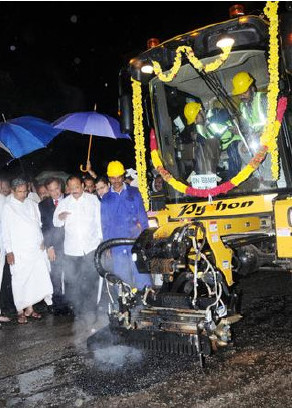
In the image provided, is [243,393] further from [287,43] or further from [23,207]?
[23,207]

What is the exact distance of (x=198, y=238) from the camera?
14.6ft

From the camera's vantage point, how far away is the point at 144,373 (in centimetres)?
382

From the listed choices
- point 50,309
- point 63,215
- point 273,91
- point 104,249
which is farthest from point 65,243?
point 273,91

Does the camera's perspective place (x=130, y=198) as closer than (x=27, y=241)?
Yes

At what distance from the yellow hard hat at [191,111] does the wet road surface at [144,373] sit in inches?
103

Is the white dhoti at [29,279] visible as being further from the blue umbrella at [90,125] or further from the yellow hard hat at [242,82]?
the yellow hard hat at [242,82]

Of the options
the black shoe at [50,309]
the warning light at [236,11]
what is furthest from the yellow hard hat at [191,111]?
the black shoe at [50,309]

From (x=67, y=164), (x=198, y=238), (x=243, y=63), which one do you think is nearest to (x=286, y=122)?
(x=243, y=63)

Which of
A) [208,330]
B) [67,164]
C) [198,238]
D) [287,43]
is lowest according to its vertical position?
[208,330]

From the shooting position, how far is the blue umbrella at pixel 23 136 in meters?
6.81

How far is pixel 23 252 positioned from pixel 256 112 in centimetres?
372

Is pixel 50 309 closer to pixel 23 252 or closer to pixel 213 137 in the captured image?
pixel 23 252

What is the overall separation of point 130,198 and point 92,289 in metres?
1.58

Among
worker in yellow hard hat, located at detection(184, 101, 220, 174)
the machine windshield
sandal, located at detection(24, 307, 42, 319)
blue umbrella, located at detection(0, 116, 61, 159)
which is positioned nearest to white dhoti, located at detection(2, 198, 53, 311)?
sandal, located at detection(24, 307, 42, 319)
